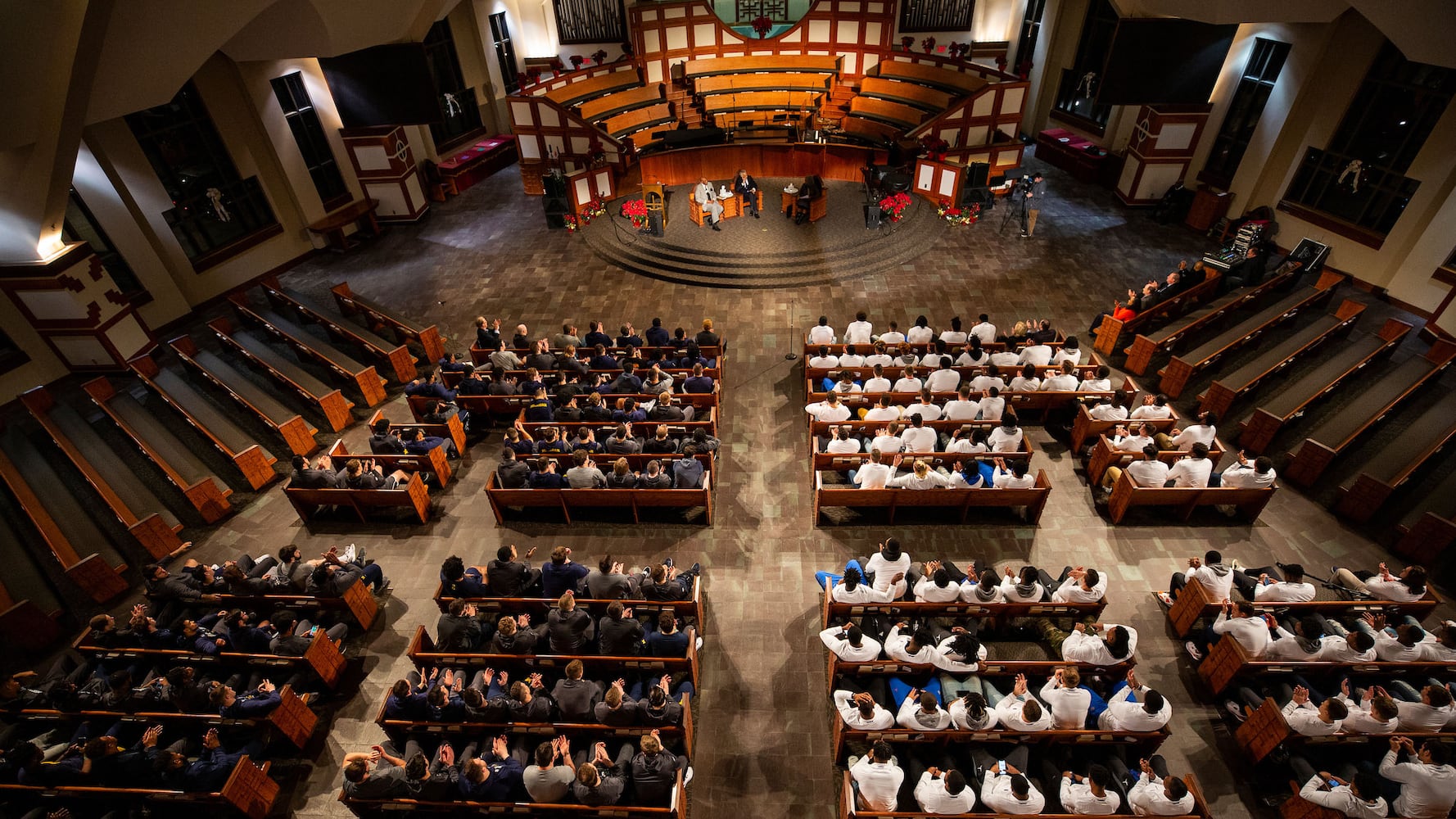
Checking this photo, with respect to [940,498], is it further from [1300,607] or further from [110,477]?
[110,477]

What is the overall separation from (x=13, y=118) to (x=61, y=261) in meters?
2.60

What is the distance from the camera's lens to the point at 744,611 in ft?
23.0

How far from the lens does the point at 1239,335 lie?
32.3ft

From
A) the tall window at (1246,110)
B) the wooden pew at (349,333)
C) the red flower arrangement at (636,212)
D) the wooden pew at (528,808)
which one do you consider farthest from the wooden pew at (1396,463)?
the wooden pew at (349,333)

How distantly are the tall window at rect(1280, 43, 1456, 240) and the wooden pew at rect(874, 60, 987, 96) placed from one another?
6.58 meters

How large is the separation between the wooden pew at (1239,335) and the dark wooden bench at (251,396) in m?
12.4

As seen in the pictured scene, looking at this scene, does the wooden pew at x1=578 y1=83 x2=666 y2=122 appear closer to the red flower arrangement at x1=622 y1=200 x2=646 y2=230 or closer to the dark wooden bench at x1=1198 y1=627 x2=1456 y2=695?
the red flower arrangement at x1=622 y1=200 x2=646 y2=230

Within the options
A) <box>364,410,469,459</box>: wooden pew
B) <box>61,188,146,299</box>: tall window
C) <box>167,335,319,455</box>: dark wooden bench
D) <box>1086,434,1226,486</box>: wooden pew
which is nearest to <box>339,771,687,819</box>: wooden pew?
<box>364,410,469,459</box>: wooden pew

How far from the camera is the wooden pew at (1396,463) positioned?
742 centimetres

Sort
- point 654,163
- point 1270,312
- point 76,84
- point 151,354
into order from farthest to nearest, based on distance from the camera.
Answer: point 654,163, point 151,354, point 1270,312, point 76,84

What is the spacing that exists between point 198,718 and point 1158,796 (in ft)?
25.3

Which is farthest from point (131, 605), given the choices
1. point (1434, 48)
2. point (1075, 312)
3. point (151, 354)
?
point (1434, 48)

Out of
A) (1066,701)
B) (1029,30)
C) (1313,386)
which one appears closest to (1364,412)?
(1313,386)

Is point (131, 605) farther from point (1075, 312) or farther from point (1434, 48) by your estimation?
point (1434, 48)
